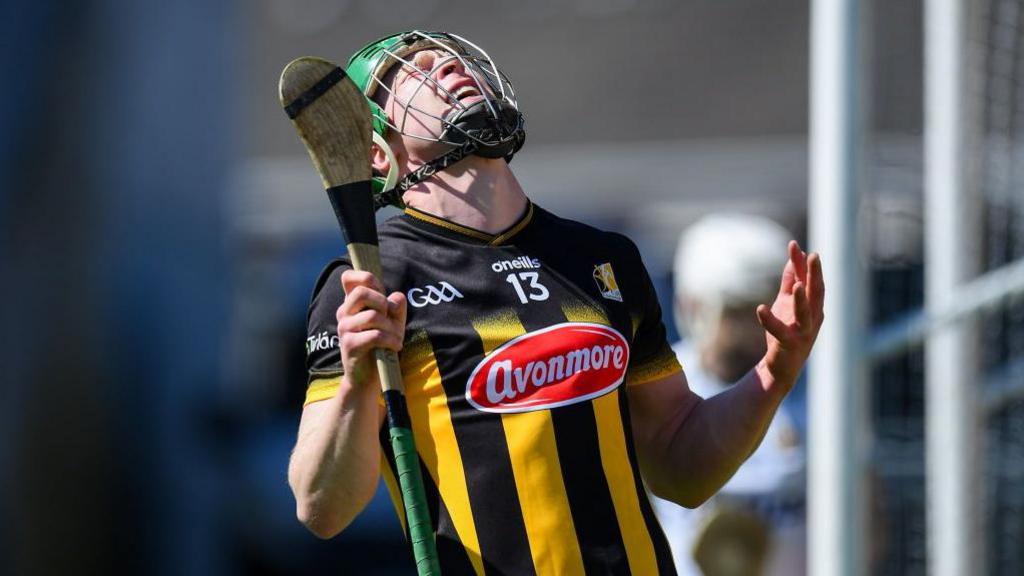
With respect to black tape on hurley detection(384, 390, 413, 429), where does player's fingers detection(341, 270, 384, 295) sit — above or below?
above

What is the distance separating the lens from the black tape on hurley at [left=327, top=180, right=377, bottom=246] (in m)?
2.13

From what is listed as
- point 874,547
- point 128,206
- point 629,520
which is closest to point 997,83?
point 874,547

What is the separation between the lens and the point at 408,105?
229cm

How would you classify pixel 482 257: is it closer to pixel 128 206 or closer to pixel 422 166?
pixel 422 166

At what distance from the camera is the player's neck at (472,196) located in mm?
2244

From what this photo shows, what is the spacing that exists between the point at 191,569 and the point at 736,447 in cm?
550

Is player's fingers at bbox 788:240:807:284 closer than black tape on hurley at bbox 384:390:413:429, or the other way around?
black tape on hurley at bbox 384:390:413:429

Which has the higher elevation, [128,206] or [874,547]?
[128,206]

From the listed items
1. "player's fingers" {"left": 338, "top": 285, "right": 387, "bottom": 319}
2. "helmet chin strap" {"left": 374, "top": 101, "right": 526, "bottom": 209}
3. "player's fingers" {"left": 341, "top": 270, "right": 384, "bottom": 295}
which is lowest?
"player's fingers" {"left": 338, "top": 285, "right": 387, "bottom": 319}

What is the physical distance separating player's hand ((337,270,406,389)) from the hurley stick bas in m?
0.06

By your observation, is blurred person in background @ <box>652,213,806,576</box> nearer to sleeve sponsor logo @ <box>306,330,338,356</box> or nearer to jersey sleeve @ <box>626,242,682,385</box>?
jersey sleeve @ <box>626,242,682,385</box>

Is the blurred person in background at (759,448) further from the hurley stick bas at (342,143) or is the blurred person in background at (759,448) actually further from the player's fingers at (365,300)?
the player's fingers at (365,300)

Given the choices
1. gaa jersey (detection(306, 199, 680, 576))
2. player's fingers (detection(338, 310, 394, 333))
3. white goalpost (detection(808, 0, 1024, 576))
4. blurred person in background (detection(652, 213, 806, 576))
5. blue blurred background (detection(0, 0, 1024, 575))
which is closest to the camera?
player's fingers (detection(338, 310, 394, 333))

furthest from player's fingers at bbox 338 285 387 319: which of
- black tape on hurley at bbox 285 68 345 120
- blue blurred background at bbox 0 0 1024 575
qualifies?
blue blurred background at bbox 0 0 1024 575
